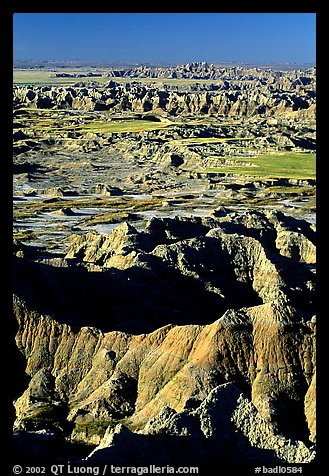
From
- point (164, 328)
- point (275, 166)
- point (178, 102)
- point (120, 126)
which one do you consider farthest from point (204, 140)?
point (164, 328)

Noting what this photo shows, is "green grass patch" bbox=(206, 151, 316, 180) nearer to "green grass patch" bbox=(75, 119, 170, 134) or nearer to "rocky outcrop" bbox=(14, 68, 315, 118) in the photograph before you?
"green grass patch" bbox=(75, 119, 170, 134)

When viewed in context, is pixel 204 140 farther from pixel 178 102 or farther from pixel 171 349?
pixel 171 349

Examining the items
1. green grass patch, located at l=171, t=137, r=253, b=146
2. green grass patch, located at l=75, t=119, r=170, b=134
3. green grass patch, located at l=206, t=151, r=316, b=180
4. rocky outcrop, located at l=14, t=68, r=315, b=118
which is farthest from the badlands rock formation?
rocky outcrop, located at l=14, t=68, r=315, b=118

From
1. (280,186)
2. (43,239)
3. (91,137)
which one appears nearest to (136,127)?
(91,137)

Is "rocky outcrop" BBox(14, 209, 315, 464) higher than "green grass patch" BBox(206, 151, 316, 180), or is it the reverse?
"green grass patch" BBox(206, 151, 316, 180)

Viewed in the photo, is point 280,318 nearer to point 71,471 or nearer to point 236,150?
point 71,471

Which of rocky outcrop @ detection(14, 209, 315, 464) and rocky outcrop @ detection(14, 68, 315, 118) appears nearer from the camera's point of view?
rocky outcrop @ detection(14, 209, 315, 464)
